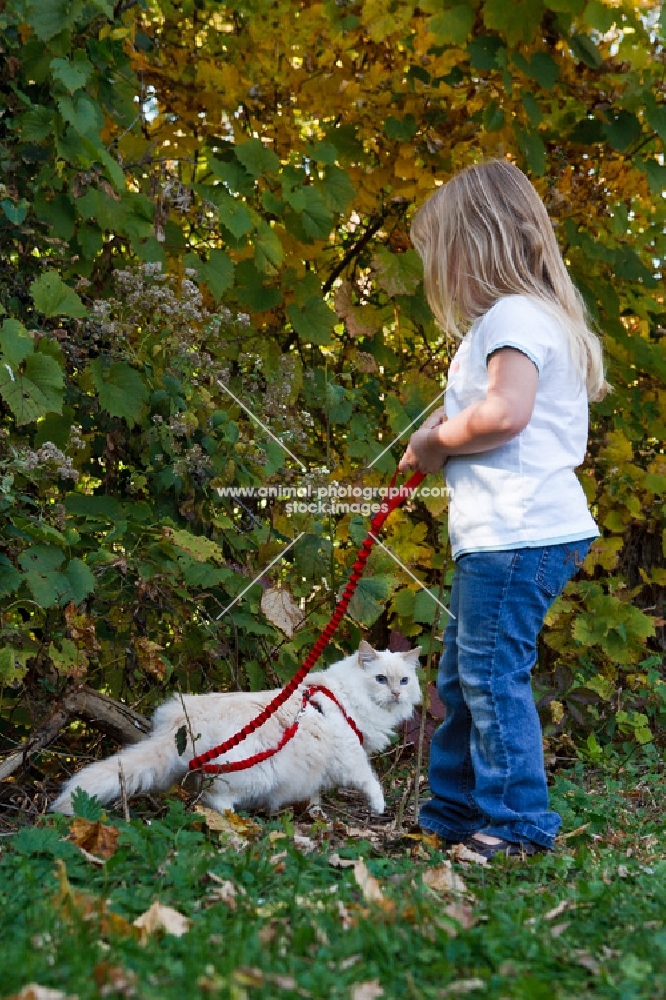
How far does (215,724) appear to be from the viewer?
2891 mm

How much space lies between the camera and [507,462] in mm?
2617

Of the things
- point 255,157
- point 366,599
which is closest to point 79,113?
point 255,157

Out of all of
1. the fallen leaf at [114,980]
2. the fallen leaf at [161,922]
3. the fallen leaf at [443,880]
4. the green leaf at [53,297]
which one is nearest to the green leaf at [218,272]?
the green leaf at [53,297]

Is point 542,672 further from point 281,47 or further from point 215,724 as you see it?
point 281,47

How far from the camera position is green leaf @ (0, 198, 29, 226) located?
2779mm

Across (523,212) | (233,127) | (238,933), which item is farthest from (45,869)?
(233,127)

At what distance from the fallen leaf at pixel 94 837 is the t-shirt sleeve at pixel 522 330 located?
144 centimetres

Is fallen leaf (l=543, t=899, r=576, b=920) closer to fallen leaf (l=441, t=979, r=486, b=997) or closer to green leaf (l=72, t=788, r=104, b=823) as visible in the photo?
fallen leaf (l=441, t=979, r=486, b=997)

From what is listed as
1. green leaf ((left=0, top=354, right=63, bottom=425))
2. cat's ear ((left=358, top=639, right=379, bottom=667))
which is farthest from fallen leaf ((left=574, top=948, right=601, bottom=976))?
green leaf ((left=0, top=354, right=63, bottom=425))

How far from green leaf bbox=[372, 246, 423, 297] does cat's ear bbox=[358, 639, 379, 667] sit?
1421 millimetres

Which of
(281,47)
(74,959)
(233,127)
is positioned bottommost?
(74,959)

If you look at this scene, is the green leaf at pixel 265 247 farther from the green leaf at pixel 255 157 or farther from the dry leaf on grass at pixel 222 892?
the dry leaf on grass at pixel 222 892

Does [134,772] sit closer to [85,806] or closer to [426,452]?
[85,806]

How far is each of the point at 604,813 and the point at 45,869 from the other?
179 centimetres
